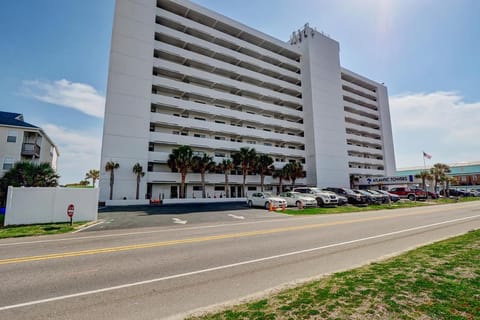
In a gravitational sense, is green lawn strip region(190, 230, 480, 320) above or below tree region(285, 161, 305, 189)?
below

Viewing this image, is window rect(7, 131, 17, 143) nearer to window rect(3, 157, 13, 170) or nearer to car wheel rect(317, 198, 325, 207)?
window rect(3, 157, 13, 170)

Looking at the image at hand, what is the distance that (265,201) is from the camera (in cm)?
2283

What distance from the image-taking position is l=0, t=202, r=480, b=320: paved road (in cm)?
411

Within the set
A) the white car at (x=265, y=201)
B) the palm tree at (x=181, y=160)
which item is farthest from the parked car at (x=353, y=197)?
the palm tree at (x=181, y=160)

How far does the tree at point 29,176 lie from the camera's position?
18562 mm

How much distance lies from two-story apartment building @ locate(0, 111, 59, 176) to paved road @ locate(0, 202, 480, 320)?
26.6 metres

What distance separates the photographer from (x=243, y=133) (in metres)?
38.8

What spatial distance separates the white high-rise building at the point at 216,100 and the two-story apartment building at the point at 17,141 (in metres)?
11.2

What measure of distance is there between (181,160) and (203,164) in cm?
327

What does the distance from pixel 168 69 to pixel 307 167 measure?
31015 mm

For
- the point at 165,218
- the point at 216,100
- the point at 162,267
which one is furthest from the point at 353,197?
the point at 216,100

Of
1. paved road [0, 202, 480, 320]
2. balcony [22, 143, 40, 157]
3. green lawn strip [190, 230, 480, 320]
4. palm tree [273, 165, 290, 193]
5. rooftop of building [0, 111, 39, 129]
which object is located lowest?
paved road [0, 202, 480, 320]

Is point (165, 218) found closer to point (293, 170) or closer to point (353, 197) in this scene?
point (353, 197)

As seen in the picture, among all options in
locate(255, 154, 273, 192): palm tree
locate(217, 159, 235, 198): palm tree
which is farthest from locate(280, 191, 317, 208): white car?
locate(255, 154, 273, 192): palm tree
